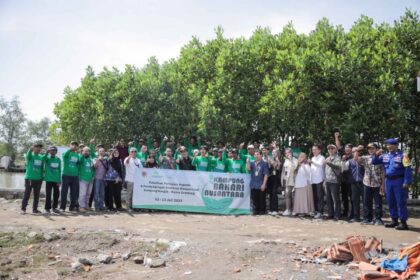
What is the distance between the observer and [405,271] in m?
5.44

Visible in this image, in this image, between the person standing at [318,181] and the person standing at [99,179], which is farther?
the person standing at [99,179]

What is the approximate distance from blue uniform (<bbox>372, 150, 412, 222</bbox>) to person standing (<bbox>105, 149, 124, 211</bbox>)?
7.42 m

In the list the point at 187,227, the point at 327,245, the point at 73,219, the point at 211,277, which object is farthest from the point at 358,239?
the point at 73,219

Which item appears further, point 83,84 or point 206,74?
point 83,84

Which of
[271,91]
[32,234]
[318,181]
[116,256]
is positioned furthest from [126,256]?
[271,91]

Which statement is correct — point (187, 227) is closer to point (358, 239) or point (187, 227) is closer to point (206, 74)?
point (358, 239)

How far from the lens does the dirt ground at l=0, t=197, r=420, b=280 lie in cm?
608

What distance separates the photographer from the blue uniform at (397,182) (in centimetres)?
874

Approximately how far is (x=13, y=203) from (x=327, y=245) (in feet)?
35.3

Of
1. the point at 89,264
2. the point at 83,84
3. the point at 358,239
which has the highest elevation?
the point at 83,84

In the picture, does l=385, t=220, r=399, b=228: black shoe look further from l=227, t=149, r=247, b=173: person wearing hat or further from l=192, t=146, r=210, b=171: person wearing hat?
l=192, t=146, r=210, b=171: person wearing hat

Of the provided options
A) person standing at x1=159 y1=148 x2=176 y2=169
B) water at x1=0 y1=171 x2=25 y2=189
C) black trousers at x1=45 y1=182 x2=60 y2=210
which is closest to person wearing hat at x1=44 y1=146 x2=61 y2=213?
black trousers at x1=45 y1=182 x2=60 y2=210

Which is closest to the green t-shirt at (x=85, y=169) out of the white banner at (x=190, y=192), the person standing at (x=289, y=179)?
the white banner at (x=190, y=192)

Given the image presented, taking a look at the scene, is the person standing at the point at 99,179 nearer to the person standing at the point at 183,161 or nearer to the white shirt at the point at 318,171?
the person standing at the point at 183,161
